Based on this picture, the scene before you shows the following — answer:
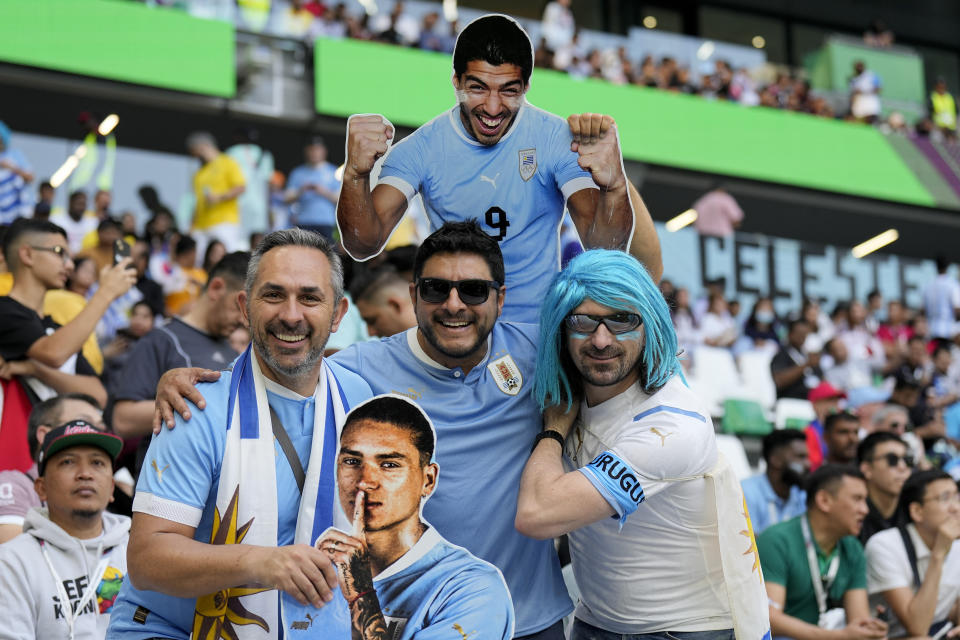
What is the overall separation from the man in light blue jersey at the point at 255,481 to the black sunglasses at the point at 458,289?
1.02 ft

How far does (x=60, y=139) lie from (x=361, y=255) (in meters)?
9.75

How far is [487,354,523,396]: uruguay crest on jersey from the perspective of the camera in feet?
10.3

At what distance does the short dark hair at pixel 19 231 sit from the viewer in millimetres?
4988

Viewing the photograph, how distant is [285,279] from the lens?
2701 mm

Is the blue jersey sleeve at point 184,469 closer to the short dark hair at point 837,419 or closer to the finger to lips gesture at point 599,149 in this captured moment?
the finger to lips gesture at point 599,149

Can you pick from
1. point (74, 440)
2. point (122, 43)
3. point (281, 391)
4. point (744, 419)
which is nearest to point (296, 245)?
point (281, 391)

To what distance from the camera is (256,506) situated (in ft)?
8.34

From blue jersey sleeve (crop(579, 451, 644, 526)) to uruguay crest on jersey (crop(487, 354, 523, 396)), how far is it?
36 cm

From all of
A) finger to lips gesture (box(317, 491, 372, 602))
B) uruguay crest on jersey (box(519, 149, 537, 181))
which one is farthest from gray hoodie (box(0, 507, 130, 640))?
uruguay crest on jersey (box(519, 149, 537, 181))

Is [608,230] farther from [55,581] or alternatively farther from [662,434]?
[55,581]

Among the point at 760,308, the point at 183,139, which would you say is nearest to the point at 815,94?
the point at 760,308

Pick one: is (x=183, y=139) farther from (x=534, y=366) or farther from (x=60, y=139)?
(x=534, y=366)

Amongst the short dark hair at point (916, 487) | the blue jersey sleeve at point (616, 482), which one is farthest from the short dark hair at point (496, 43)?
the short dark hair at point (916, 487)

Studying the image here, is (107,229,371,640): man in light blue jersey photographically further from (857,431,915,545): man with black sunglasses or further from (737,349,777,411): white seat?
(737,349,777,411): white seat
